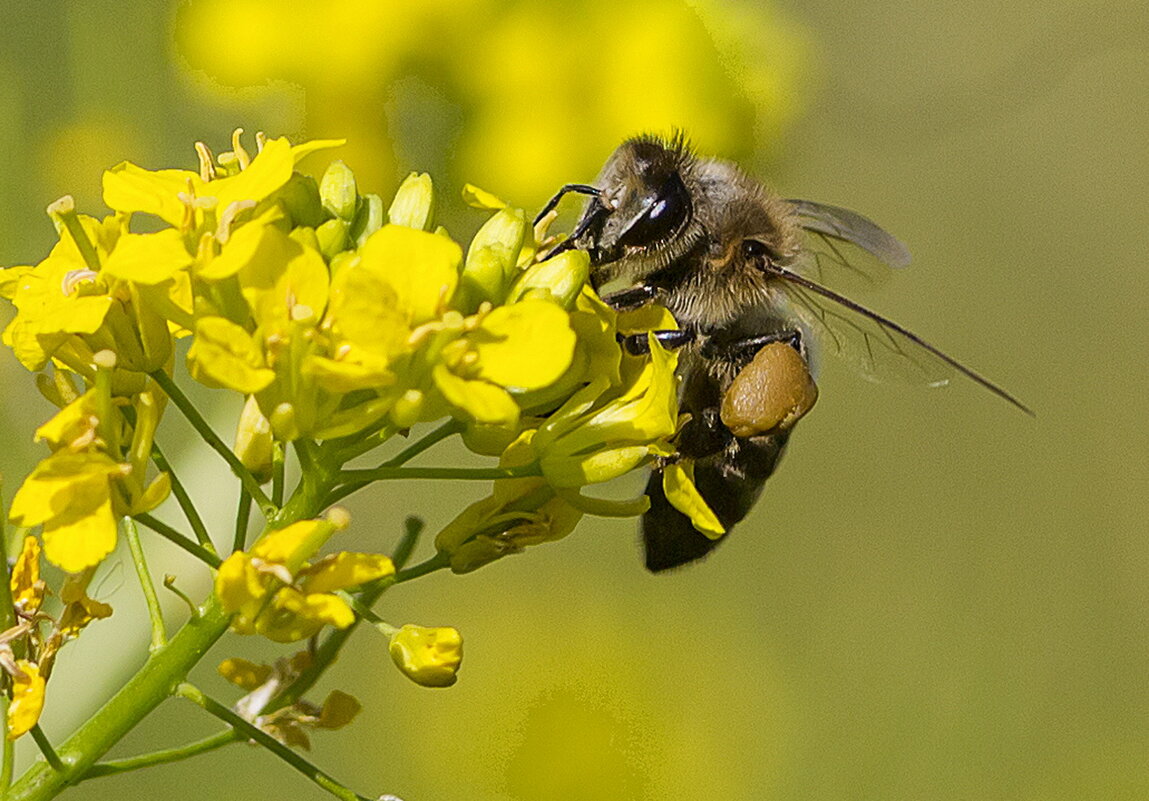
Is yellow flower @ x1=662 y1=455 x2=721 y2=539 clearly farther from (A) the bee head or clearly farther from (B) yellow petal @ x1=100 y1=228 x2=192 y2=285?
(B) yellow petal @ x1=100 y1=228 x2=192 y2=285

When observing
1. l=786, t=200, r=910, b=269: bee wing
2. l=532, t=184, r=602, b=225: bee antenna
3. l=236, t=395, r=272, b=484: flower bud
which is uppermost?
l=786, t=200, r=910, b=269: bee wing

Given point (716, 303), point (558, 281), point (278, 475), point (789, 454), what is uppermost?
point (789, 454)

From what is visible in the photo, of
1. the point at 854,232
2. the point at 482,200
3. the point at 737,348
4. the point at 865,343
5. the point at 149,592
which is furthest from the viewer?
the point at 854,232

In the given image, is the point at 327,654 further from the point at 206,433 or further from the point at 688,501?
the point at 688,501

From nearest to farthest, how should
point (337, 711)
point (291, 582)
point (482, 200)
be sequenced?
point (291, 582), point (337, 711), point (482, 200)

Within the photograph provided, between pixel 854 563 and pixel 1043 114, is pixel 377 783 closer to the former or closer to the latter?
pixel 854 563

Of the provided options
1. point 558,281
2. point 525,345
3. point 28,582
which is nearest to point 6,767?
point 28,582

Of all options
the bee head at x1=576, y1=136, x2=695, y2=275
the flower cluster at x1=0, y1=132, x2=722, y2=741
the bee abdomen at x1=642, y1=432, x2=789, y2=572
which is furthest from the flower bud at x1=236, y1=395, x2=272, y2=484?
the bee abdomen at x1=642, y1=432, x2=789, y2=572
